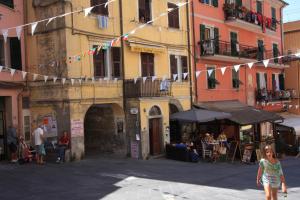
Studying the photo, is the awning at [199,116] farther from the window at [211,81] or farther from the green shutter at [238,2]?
the green shutter at [238,2]

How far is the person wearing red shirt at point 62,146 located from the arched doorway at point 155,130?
485 centimetres

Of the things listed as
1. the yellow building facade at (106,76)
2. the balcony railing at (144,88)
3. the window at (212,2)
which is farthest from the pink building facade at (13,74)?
the window at (212,2)

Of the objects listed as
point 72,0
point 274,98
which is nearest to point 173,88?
point 72,0

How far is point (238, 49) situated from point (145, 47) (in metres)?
9.96

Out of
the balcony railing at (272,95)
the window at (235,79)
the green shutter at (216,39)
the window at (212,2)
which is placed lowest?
the balcony railing at (272,95)

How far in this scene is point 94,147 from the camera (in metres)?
23.0

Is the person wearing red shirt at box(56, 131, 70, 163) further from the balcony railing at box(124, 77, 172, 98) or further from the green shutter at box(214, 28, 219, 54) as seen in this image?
the green shutter at box(214, 28, 219, 54)

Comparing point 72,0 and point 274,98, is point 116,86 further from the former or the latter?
point 274,98

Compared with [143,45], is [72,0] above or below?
above

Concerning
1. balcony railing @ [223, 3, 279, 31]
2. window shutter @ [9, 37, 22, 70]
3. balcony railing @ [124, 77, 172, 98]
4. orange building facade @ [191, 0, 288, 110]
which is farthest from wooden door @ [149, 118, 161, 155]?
balcony railing @ [223, 3, 279, 31]

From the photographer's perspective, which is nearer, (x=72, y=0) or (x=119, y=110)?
(x=72, y=0)

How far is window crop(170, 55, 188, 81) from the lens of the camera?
25.2 meters

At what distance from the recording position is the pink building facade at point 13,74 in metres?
19.0

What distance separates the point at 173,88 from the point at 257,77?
10928 millimetres
